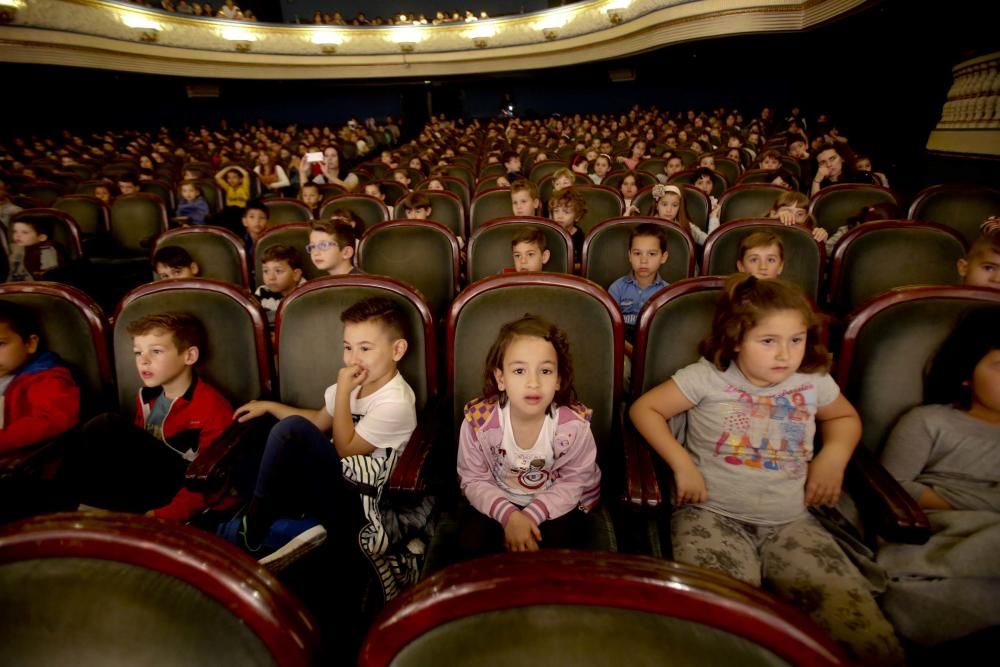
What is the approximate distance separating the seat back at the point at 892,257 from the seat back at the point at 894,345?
0.84 metres

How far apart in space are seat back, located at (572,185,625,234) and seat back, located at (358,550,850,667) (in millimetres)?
2800

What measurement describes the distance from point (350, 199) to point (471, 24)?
10.7m

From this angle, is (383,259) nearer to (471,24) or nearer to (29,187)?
(29,187)

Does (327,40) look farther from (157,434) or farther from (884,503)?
(884,503)

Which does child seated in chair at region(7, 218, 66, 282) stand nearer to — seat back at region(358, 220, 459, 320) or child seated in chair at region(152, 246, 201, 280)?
child seated in chair at region(152, 246, 201, 280)

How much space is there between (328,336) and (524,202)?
1.69m

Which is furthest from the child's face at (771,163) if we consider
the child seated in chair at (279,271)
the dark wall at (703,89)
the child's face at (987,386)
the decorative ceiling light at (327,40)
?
the decorative ceiling light at (327,40)

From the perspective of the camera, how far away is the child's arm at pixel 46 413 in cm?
115

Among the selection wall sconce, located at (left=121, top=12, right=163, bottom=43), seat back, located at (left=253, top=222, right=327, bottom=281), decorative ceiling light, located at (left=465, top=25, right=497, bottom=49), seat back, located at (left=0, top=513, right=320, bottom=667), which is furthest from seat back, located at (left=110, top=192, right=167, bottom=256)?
decorative ceiling light, located at (left=465, top=25, right=497, bottom=49)

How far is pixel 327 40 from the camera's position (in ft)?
38.0

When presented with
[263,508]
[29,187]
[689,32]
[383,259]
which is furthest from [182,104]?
[263,508]

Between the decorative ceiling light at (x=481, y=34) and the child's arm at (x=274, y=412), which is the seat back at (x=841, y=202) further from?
the decorative ceiling light at (x=481, y=34)

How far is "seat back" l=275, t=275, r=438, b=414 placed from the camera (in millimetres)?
1251

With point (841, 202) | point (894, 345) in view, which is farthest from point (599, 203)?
point (894, 345)
